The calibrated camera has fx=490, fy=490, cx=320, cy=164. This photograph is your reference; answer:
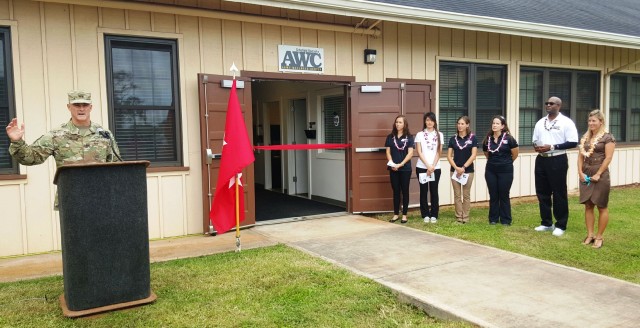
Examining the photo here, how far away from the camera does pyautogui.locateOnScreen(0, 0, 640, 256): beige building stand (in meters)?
5.33

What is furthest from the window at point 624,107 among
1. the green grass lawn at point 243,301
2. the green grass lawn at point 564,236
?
the green grass lawn at point 243,301

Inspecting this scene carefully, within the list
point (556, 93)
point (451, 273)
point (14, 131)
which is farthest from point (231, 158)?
point (556, 93)

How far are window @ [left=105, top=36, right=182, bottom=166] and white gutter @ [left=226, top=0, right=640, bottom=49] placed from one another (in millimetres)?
1305

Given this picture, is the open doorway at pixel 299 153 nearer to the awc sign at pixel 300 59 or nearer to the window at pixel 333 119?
the window at pixel 333 119

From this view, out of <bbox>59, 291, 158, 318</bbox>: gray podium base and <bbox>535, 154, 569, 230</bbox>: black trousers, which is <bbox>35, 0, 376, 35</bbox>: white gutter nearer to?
<bbox>535, 154, 569, 230</bbox>: black trousers

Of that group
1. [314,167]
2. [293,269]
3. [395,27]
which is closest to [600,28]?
[395,27]

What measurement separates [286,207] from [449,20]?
Answer: 3.88 m

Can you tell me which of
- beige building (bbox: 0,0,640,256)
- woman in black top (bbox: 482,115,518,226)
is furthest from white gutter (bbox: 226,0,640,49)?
woman in black top (bbox: 482,115,518,226)

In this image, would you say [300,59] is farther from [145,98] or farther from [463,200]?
[463,200]

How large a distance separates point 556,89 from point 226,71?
650 cm

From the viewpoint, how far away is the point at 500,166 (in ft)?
21.1

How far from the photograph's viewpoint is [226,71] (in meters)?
6.33

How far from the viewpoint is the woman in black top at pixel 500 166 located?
6.37 m

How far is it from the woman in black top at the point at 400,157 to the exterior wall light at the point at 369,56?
109 cm
